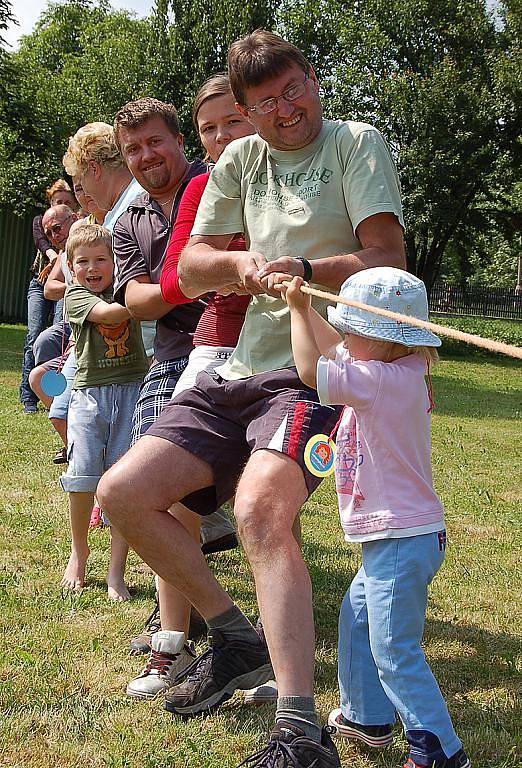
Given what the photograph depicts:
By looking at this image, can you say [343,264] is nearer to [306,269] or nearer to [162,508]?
[306,269]

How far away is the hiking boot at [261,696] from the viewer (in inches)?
129

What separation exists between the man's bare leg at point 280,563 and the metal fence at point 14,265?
76.2 ft

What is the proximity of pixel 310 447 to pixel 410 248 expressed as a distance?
25319 mm

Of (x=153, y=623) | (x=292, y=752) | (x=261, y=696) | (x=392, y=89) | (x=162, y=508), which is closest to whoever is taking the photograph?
(x=292, y=752)

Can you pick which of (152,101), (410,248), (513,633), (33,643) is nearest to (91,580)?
(33,643)

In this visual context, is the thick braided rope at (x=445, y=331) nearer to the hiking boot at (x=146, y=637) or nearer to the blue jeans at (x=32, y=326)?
the hiking boot at (x=146, y=637)

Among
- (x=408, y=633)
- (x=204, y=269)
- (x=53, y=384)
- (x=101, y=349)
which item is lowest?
(x=408, y=633)

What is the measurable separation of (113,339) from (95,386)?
0.26 meters

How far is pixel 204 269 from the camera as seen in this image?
10.4ft

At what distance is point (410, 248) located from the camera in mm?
27453

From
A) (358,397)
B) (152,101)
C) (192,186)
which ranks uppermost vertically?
(152,101)

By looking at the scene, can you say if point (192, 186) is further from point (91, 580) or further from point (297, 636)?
point (91, 580)

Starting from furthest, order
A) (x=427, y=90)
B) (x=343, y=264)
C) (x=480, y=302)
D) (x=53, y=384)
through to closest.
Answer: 1. (x=480, y=302)
2. (x=427, y=90)
3. (x=53, y=384)
4. (x=343, y=264)

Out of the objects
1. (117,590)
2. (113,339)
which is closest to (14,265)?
(113,339)
